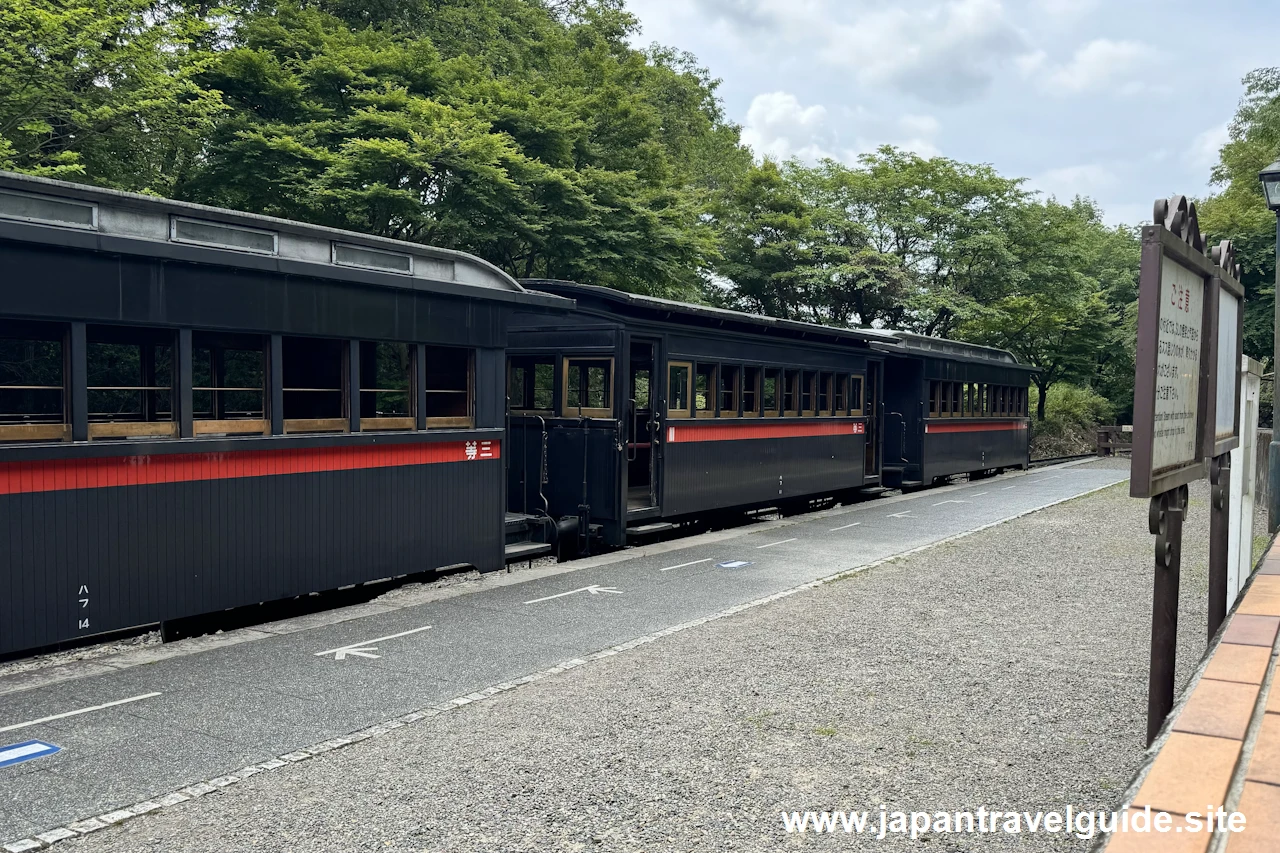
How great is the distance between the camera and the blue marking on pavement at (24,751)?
483 centimetres

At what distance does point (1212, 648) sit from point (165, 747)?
5.15 m

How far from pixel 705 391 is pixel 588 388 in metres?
2.05

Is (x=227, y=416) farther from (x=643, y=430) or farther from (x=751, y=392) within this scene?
(x=751, y=392)

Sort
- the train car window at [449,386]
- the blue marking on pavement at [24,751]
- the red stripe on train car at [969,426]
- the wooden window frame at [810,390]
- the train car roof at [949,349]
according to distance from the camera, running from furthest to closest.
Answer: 1. the red stripe on train car at [969,426]
2. the train car roof at [949,349]
3. the wooden window frame at [810,390]
4. the train car window at [449,386]
5. the blue marking on pavement at [24,751]

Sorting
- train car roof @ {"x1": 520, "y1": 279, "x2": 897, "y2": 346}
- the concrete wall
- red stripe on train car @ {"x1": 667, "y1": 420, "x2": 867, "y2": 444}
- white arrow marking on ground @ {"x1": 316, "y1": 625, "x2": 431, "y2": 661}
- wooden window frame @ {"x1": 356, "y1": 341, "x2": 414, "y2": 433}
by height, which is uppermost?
train car roof @ {"x1": 520, "y1": 279, "x2": 897, "y2": 346}

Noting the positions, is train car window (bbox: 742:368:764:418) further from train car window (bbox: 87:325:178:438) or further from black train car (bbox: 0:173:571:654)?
train car window (bbox: 87:325:178:438)

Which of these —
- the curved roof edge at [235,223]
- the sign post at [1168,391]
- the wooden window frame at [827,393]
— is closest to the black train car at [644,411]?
the wooden window frame at [827,393]

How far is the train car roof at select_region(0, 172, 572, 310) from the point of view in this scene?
245 inches

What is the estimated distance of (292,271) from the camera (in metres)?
7.79

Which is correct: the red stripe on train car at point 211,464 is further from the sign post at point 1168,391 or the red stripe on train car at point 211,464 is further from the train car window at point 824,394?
the train car window at point 824,394

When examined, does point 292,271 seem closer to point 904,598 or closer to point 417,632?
point 417,632

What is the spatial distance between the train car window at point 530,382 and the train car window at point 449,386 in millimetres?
2811

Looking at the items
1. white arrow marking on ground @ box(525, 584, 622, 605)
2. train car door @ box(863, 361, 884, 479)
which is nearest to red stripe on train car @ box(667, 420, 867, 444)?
train car door @ box(863, 361, 884, 479)

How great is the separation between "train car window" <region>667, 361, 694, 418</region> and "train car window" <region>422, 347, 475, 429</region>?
3404 millimetres
